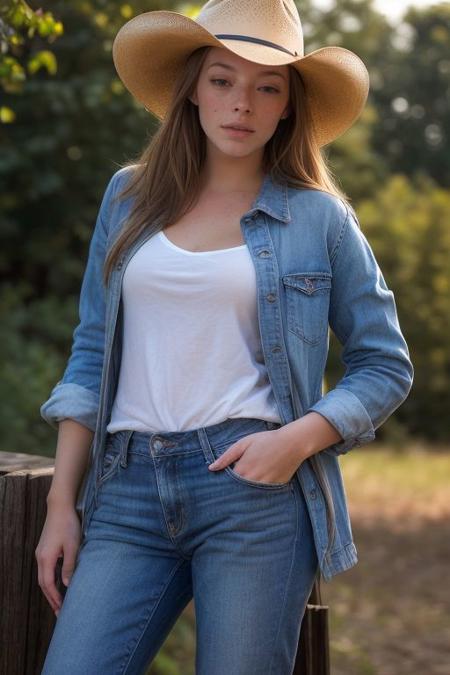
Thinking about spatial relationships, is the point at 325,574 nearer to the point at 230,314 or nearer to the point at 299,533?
the point at 299,533

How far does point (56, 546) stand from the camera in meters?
2.75

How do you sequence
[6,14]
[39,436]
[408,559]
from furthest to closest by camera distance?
[408,559], [39,436], [6,14]

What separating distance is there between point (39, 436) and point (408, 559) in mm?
3328

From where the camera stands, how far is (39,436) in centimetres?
678

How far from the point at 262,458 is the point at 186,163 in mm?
768

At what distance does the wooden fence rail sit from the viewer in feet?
9.73

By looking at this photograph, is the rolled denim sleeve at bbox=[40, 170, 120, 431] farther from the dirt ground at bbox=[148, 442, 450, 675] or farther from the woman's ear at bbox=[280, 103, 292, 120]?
the dirt ground at bbox=[148, 442, 450, 675]

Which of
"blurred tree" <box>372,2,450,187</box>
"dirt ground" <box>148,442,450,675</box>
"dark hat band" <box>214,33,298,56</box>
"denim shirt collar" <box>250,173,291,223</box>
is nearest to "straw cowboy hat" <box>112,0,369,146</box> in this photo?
"dark hat band" <box>214,33,298,56</box>

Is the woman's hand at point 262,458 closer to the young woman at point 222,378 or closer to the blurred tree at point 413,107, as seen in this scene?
the young woman at point 222,378

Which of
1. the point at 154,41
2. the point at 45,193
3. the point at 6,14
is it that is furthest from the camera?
the point at 45,193

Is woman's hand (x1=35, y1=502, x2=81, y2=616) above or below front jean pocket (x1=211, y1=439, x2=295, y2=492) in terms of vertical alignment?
below

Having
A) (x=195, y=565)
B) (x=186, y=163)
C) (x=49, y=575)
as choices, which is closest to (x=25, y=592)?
(x=49, y=575)

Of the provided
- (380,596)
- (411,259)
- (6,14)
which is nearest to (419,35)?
(411,259)

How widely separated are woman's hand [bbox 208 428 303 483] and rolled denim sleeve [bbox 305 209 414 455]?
0.14m
